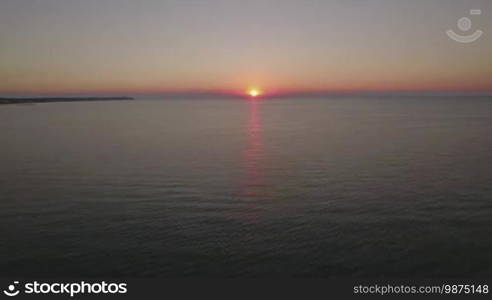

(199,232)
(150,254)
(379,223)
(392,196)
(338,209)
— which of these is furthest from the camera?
(392,196)

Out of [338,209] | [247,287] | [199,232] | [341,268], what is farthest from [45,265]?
[338,209]

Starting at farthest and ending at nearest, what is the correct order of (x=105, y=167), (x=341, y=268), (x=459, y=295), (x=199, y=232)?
1. (x=105, y=167)
2. (x=199, y=232)
3. (x=341, y=268)
4. (x=459, y=295)

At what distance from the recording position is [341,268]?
2089 cm

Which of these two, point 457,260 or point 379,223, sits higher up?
point 379,223

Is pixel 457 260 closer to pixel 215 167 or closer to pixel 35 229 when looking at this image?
pixel 35 229

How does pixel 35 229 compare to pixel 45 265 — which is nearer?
pixel 45 265

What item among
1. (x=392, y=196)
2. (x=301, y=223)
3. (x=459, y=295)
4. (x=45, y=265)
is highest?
(x=392, y=196)

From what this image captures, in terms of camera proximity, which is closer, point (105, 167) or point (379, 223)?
point (379, 223)

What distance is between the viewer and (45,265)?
21.2m

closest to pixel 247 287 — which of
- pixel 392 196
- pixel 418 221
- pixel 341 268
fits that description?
pixel 341 268

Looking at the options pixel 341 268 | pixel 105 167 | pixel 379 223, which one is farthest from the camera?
pixel 105 167

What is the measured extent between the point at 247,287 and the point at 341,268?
6.10m

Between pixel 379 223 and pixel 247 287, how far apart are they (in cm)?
1325

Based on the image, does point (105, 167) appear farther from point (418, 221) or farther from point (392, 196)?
point (418, 221)
